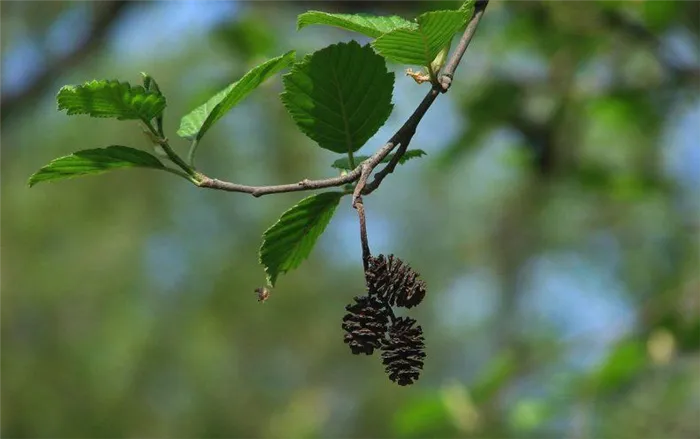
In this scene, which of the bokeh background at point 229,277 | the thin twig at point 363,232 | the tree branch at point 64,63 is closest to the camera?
the thin twig at point 363,232

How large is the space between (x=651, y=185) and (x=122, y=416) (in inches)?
236

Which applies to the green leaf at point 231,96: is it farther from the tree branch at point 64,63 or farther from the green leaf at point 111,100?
the tree branch at point 64,63

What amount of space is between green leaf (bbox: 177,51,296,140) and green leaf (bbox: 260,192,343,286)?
3.2 inches

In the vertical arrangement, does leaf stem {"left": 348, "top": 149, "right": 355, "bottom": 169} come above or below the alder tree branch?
above

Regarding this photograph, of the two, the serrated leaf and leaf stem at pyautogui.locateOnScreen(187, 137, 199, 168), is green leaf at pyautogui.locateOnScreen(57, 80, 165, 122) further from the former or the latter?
the serrated leaf

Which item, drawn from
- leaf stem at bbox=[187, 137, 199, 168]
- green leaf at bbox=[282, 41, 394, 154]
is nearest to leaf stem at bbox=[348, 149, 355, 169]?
green leaf at bbox=[282, 41, 394, 154]

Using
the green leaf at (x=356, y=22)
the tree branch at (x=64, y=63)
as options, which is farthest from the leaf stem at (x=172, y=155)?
the tree branch at (x=64, y=63)

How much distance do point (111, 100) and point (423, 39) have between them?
0.20 meters

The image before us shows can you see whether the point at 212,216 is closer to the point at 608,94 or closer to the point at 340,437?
the point at 340,437

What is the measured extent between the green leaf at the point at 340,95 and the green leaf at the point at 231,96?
0.01 meters

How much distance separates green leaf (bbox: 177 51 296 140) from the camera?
48 cm

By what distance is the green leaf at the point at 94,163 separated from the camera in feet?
1.59

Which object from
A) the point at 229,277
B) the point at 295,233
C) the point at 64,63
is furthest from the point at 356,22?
the point at 229,277


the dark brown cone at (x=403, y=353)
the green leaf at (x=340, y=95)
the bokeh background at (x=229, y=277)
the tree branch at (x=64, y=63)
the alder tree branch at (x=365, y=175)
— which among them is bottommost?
Result: the dark brown cone at (x=403, y=353)
